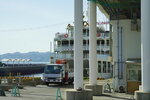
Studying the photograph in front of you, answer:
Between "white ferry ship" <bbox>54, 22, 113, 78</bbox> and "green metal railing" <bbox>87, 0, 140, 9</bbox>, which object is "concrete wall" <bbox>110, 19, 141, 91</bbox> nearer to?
"green metal railing" <bbox>87, 0, 140, 9</bbox>

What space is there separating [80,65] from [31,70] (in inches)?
3166

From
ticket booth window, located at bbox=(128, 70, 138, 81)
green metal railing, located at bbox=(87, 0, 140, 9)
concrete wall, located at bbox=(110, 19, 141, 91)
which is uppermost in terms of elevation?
green metal railing, located at bbox=(87, 0, 140, 9)

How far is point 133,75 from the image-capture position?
25.3 m

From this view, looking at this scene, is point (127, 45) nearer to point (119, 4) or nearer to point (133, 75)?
point (133, 75)

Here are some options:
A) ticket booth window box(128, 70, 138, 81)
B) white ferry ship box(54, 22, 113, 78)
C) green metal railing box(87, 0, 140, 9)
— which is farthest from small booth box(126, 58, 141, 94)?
white ferry ship box(54, 22, 113, 78)

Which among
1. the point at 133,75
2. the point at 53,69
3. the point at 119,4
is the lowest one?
the point at 133,75

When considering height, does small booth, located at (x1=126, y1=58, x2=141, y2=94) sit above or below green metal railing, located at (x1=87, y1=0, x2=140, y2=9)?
below

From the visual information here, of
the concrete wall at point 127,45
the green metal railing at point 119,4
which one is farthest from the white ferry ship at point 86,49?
the green metal railing at point 119,4

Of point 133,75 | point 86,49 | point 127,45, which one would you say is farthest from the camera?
point 86,49

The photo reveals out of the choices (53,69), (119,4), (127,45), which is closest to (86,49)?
(53,69)

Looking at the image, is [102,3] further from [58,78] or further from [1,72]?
[1,72]

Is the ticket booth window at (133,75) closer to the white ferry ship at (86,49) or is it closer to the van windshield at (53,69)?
the van windshield at (53,69)

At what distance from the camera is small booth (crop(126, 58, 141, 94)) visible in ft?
82.0

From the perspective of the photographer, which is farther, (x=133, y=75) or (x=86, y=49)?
(x=86, y=49)
